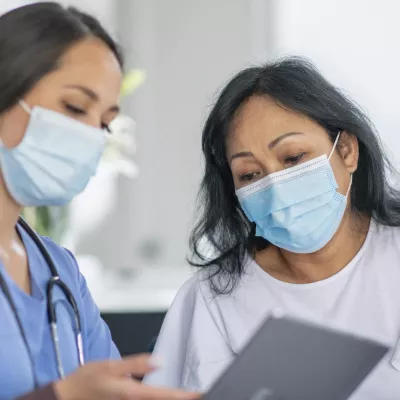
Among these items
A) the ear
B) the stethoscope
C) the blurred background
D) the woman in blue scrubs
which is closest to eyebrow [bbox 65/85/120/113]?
the woman in blue scrubs

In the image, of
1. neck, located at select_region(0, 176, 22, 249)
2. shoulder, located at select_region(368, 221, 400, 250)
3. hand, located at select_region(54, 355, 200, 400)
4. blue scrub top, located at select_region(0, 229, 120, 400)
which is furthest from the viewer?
shoulder, located at select_region(368, 221, 400, 250)

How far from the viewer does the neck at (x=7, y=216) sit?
1406 mm

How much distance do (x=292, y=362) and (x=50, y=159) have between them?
0.58m

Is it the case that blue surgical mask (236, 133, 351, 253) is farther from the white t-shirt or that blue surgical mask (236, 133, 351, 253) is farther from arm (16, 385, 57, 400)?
arm (16, 385, 57, 400)

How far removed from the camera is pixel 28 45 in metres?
1.35

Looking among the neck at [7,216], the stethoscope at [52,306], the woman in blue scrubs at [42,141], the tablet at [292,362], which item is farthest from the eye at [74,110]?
the tablet at [292,362]

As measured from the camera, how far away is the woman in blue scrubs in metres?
1.34

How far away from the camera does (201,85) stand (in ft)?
12.8

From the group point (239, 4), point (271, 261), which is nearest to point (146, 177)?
point (239, 4)

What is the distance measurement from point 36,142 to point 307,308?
2.36 feet

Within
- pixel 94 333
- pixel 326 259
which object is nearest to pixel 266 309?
pixel 326 259

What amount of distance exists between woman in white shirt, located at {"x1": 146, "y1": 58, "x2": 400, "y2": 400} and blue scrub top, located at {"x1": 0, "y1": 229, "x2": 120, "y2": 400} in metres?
0.24

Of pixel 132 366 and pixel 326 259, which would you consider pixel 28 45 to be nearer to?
pixel 132 366

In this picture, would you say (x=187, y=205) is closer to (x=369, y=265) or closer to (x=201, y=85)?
(x=201, y=85)
